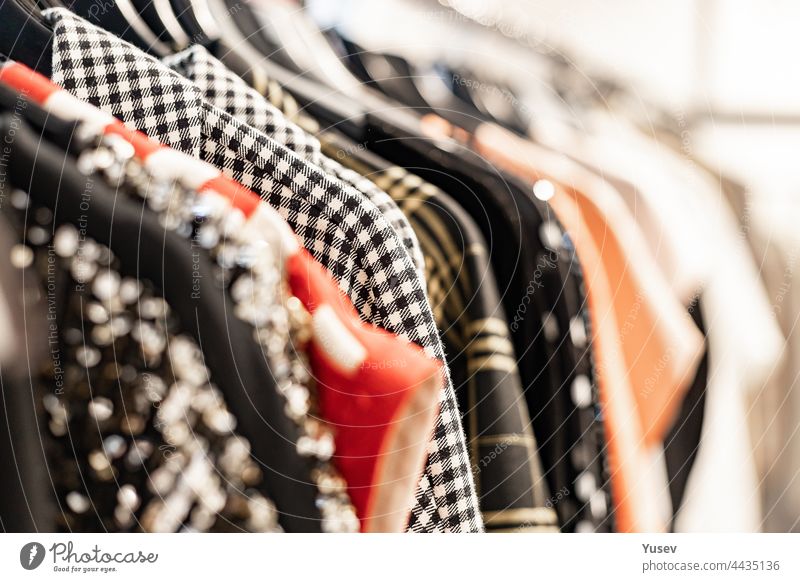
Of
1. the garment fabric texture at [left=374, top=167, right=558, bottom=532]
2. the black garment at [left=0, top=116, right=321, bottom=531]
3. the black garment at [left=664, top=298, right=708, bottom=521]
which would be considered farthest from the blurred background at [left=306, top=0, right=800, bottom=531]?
the black garment at [left=0, top=116, right=321, bottom=531]

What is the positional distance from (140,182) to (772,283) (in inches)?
16.8

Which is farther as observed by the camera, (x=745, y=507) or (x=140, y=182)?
(x=745, y=507)

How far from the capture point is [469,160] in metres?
0.39

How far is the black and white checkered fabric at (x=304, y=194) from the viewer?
0.99ft

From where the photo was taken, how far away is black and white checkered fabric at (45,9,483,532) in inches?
11.9

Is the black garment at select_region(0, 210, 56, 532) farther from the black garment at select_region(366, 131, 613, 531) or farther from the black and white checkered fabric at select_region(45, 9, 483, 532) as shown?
the black garment at select_region(366, 131, 613, 531)

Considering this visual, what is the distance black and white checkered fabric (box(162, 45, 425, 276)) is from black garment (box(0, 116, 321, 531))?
9 cm

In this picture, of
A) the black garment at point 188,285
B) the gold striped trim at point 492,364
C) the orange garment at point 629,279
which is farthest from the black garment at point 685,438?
the black garment at point 188,285

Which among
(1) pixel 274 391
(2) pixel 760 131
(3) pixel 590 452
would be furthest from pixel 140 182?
(2) pixel 760 131

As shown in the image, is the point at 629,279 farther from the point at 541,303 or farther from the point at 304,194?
the point at 304,194

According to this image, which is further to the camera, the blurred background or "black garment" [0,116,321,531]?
the blurred background

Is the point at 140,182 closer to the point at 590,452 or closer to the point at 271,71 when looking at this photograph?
the point at 271,71

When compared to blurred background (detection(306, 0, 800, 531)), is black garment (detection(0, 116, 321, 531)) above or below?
below
